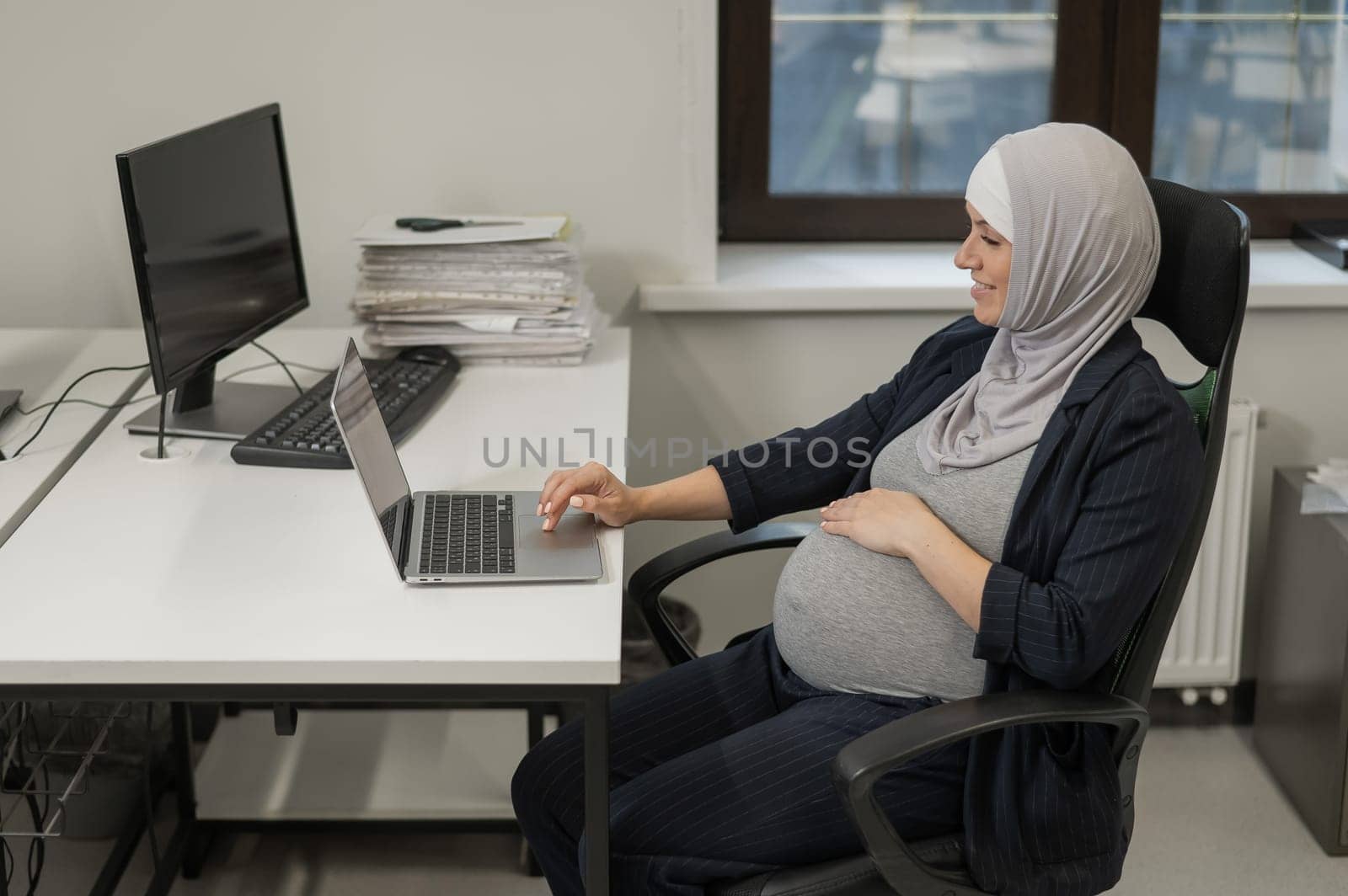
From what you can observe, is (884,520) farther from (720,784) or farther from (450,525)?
(450,525)

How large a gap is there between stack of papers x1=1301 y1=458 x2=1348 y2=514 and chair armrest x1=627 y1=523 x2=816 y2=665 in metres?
1.06

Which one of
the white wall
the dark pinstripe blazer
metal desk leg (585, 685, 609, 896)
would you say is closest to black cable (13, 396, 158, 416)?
the white wall

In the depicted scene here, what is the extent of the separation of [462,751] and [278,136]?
1.12 meters

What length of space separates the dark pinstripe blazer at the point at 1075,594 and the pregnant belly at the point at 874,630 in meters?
0.07

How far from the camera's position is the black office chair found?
1343mm

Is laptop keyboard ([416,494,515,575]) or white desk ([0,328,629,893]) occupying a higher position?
laptop keyboard ([416,494,515,575])

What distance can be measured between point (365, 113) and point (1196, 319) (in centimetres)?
153

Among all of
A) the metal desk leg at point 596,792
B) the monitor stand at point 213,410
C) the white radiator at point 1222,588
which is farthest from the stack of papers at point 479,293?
the white radiator at point 1222,588

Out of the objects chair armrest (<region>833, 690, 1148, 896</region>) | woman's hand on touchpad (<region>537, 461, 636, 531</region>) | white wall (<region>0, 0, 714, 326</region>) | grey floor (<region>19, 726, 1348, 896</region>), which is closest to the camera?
chair armrest (<region>833, 690, 1148, 896</region>)

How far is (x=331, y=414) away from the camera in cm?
199

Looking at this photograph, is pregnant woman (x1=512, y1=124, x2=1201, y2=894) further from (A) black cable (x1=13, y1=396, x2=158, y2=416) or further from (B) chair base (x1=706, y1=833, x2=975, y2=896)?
(A) black cable (x1=13, y1=396, x2=158, y2=416)

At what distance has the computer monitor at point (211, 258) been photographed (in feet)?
5.98

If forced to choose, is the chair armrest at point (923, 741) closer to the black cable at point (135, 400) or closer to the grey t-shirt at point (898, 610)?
the grey t-shirt at point (898, 610)

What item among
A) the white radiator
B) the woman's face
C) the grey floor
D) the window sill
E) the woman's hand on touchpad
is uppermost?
the woman's face
